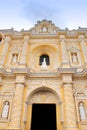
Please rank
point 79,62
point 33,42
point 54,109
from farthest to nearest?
point 33,42
point 79,62
point 54,109

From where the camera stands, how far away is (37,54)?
14180 millimetres

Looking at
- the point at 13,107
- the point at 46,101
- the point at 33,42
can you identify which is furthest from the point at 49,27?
the point at 13,107

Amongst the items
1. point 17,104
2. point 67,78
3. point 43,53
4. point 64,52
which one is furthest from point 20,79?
point 64,52

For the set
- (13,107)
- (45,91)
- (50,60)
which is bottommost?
(13,107)

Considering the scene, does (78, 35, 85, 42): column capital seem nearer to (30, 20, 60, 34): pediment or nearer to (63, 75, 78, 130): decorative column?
(30, 20, 60, 34): pediment

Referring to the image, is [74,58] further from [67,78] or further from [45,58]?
[67,78]

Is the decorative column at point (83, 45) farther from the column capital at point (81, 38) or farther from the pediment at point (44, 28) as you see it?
the pediment at point (44, 28)

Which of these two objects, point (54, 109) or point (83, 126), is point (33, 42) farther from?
point (83, 126)

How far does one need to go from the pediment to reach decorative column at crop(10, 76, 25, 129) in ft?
22.0

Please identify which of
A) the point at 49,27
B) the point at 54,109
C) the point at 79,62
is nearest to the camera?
the point at 54,109

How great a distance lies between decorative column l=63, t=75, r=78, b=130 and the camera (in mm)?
8891

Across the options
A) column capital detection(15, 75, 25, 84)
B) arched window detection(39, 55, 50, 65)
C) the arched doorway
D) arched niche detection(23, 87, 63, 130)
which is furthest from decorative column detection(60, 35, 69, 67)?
column capital detection(15, 75, 25, 84)

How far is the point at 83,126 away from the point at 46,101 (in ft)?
10.1

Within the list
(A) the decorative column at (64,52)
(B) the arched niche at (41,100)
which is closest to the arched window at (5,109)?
(B) the arched niche at (41,100)
